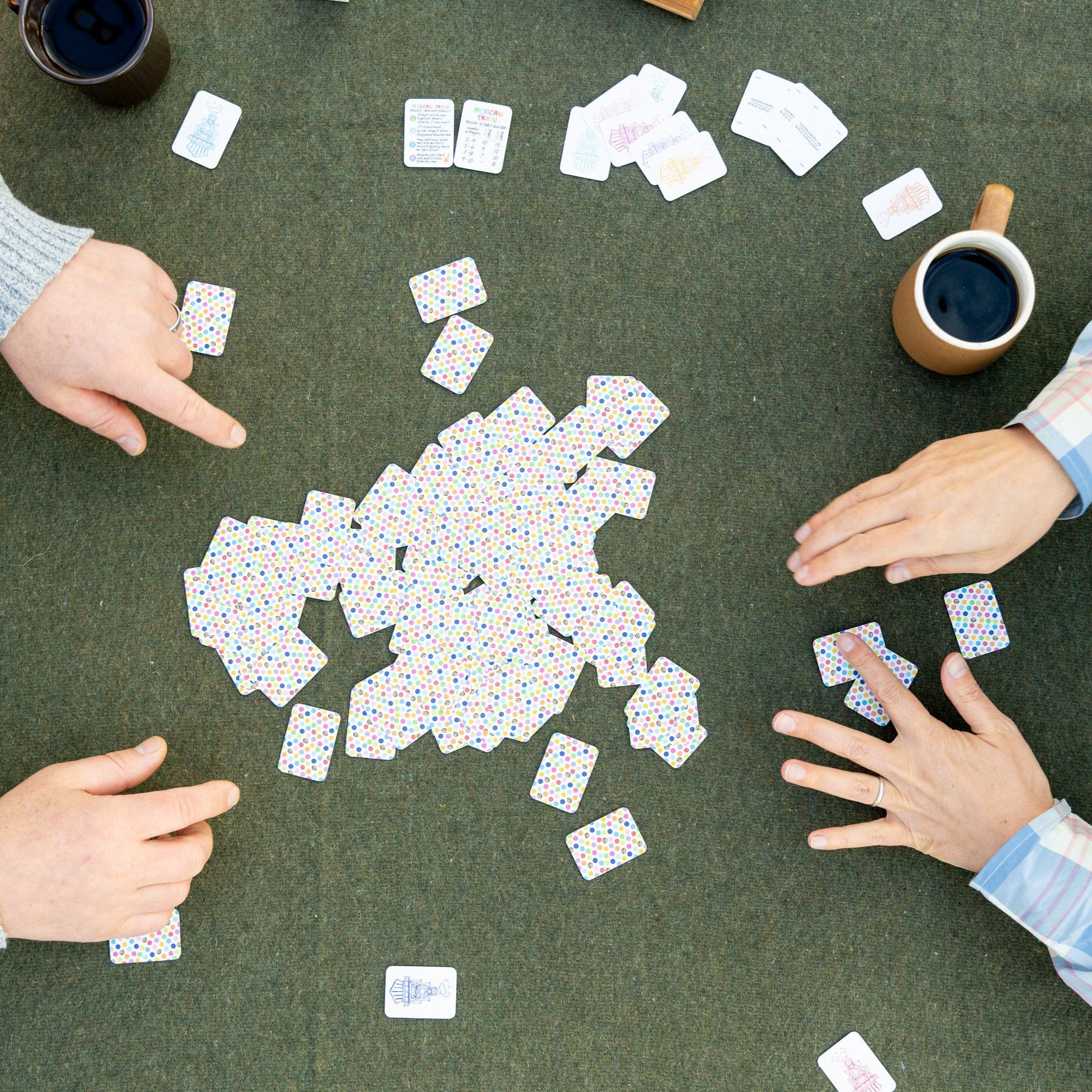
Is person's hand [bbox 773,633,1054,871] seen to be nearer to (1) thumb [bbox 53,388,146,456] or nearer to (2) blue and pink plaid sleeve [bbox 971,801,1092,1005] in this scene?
(2) blue and pink plaid sleeve [bbox 971,801,1092,1005]

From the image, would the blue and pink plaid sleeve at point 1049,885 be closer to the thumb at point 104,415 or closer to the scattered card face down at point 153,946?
the scattered card face down at point 153,946

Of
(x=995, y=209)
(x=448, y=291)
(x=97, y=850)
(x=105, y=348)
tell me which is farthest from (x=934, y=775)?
(x=105, y=348)

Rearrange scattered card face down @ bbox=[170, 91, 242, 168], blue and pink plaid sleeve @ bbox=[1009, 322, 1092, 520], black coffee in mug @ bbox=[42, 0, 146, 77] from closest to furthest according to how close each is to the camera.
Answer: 1. blue and pink plaid sleeve @ bbox=[1009, 322, 1092, 520]
2. black coffee in mug @ bbox=[42, 0, 146, 77]
3. scattered card face down @ bbox=[170, 91, 242, 168]

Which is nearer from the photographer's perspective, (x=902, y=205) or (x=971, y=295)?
(x=971, y=295)

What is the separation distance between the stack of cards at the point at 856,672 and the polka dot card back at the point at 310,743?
29.4 inches

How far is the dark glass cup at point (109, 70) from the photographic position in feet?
4.06

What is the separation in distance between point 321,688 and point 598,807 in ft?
1.51

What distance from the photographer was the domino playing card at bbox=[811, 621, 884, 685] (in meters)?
1.30

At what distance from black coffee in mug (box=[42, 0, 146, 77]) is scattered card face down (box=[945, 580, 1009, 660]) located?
4.91ft

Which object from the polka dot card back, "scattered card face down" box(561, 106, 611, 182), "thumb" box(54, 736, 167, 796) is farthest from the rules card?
"thumb" box(54, 736, 167, 796)

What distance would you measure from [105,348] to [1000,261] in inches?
47.9

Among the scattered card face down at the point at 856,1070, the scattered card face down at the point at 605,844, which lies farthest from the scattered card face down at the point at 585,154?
the scattered card face down at the point at 856,1070

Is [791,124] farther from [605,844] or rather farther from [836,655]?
[605,844]

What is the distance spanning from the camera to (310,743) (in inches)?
51.1
